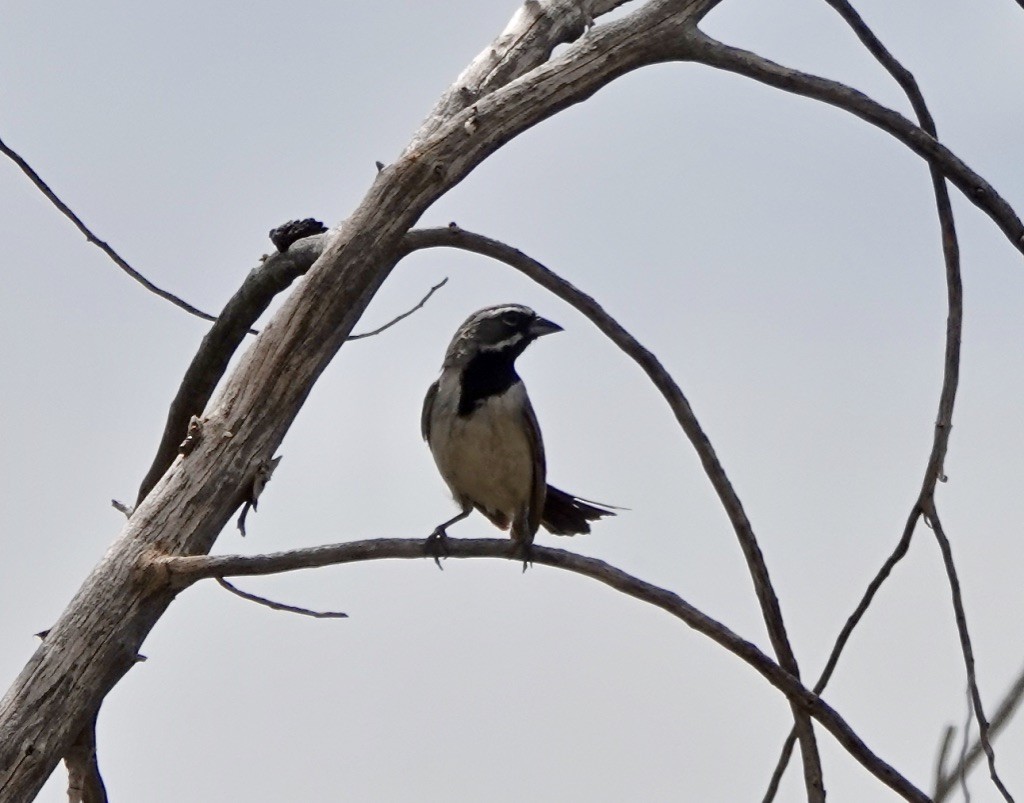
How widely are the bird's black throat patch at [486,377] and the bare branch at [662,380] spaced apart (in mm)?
1458

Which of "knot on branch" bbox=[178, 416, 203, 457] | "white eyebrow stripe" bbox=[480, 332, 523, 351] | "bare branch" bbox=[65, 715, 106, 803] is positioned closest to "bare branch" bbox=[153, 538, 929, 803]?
"knot on branch" bbox=[178, 416, 203, 457]

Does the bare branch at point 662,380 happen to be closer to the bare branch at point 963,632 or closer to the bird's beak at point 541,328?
the bare branch at point 963,632

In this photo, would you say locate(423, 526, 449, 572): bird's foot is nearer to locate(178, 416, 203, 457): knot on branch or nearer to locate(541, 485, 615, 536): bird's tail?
locate(178, 416, 203, 457): knot on branch

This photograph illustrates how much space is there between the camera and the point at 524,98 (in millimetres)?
4406

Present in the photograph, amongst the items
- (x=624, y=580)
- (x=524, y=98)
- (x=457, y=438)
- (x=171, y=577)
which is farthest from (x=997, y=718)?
(x=457, y=438)

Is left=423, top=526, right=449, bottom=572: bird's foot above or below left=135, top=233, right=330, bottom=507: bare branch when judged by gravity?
below

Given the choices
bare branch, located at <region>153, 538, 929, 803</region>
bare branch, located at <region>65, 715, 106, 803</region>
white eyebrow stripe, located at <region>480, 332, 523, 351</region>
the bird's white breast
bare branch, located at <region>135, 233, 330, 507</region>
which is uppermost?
white eyebrow stripe, located at <region>480, 332, 523, 351</region>

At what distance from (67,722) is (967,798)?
2531 mm

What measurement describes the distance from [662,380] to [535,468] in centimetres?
162

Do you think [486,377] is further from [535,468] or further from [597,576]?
[597,576]

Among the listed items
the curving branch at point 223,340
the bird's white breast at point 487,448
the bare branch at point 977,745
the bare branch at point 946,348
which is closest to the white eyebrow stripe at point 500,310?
the bird's white breast at point 487,448

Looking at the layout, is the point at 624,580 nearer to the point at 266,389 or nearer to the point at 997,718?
the point at 266,389

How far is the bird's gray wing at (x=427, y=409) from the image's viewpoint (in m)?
6.37

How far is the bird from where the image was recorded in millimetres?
6055
